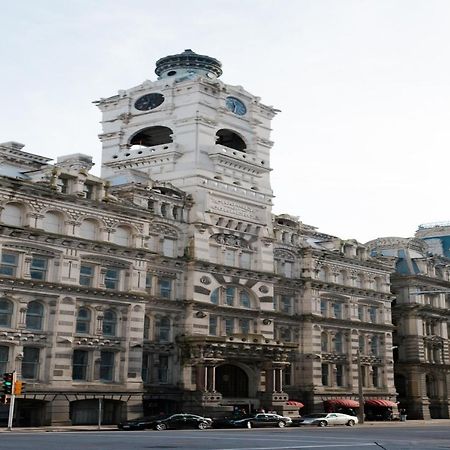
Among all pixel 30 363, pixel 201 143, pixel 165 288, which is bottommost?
pixel 30 363

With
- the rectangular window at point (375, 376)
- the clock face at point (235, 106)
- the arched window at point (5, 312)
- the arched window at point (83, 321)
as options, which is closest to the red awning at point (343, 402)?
the rectangular window at point (375, 376)

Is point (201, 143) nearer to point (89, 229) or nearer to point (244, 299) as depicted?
point (244, 299)

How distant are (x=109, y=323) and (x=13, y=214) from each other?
10.8 metres

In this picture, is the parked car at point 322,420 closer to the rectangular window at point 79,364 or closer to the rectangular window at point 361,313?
the rectangular window at point 79,364

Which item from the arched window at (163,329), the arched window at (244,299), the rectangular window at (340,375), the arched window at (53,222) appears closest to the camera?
the arched window at (53,222)

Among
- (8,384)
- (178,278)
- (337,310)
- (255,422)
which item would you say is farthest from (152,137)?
(8,384)

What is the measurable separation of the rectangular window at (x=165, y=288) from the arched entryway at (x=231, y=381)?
8.14 meters

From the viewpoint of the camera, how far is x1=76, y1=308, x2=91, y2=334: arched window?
5394 centimetres

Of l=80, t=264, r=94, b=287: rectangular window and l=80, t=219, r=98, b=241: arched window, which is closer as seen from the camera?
l=80, t=264, r=94, b=287: rectangular window

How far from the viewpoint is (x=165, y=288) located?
204ft

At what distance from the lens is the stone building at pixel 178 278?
52219 millimetres

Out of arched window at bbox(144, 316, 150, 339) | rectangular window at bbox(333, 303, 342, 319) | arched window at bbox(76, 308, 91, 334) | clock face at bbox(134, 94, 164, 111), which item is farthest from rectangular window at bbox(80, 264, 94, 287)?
rectangular window at bbox(333, 303, 342, 319)

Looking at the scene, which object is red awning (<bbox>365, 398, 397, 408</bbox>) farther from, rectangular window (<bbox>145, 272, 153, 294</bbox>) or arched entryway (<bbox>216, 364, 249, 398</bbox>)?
rectangular window (<bbox>145, 272, 153, 294</bbox>)

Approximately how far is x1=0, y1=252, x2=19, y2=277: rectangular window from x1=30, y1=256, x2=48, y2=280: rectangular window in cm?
121
